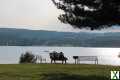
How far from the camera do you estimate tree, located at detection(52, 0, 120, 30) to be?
19897 mm

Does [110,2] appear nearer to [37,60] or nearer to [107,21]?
[107,21]

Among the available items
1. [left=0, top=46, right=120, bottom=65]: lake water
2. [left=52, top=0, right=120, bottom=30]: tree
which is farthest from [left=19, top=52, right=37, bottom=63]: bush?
[left=52, top=0, right=120, bottom=30]: tree

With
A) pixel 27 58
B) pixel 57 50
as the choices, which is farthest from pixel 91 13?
pixel 57 50

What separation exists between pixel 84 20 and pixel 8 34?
179 metres

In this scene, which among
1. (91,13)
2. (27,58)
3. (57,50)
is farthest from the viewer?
(57,50)

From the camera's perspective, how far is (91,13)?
2062 cm

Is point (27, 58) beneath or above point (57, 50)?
beneath

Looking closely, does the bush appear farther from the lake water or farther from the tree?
the tree

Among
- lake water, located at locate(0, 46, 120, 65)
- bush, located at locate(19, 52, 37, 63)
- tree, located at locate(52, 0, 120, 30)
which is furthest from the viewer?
lake water, located at locate(0, 46, 120, 65)

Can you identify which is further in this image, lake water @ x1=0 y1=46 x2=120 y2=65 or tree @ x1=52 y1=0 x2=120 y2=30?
lake water @ x1=0 y1=46 x2=120 y2=65

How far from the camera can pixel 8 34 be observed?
198500 mm

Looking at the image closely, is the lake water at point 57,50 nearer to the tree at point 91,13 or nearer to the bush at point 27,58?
the bush at point 27,58

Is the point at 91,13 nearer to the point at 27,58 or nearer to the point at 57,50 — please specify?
the point at 27,58

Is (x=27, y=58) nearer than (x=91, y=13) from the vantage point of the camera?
No
